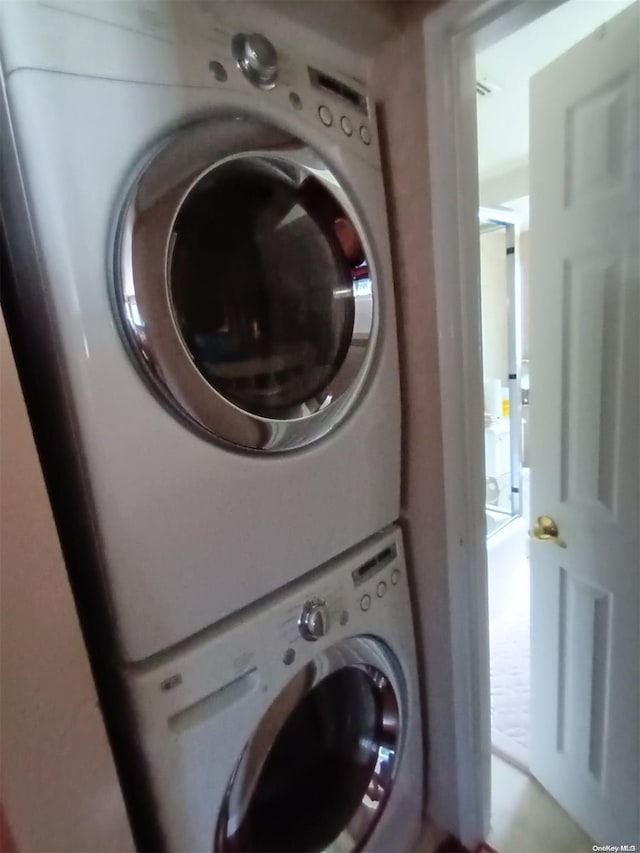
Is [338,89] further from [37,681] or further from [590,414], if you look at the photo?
[37,681]

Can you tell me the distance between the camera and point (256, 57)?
73 cm

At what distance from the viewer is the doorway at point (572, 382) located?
914mm

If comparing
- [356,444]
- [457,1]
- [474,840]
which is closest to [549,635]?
[474,840]

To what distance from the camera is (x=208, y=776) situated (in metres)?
0.73

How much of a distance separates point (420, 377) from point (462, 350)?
106 millimetres

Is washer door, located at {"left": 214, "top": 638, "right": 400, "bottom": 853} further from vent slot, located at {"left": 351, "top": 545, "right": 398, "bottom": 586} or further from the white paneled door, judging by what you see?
the white paneled door

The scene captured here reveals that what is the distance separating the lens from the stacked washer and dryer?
583mm

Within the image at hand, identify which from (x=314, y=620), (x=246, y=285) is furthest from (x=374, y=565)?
(x=246, y=285)

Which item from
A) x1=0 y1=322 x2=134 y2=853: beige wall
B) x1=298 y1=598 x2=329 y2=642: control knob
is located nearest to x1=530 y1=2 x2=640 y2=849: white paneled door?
x1=298 y1=598 x2=329 y2=642: control knob

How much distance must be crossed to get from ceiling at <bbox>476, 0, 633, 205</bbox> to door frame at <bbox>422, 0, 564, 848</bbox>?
0.16 metres

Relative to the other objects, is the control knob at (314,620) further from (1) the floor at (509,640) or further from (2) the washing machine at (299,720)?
(1) the floor at (509,640)

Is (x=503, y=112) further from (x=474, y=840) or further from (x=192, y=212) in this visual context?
(x=474, y=840)

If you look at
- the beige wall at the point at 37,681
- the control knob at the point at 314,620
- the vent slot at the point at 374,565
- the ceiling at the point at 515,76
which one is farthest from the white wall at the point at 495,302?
the beige wall at the point at 37,681

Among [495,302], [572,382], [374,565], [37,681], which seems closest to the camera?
[37,681]
